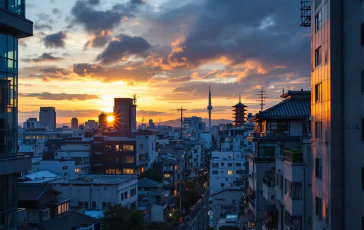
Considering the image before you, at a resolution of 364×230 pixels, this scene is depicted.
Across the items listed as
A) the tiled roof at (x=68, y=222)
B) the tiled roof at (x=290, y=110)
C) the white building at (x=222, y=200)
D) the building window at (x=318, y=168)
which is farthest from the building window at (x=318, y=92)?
the white building at (x=222, y=200)

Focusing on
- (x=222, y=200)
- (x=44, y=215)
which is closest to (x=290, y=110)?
(x=44, y=215)

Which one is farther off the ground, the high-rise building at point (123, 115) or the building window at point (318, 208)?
the high-rise building at point (123, 115)

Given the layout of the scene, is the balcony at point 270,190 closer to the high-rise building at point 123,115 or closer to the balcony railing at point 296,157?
the balcony railing at point 296,157

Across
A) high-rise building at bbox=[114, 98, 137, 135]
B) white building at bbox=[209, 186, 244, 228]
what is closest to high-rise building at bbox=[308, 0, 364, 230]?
white building at bbox=[209, 186, 244, 228]

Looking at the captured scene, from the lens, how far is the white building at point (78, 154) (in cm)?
7869

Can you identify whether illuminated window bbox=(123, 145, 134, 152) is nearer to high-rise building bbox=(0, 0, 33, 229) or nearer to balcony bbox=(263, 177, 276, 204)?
balcony bbox=(263, 177, 276, 204)

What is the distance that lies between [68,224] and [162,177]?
5009cm

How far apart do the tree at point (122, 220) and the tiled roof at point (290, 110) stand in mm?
15304

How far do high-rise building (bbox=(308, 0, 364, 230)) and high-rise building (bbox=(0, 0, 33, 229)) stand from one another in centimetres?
1311

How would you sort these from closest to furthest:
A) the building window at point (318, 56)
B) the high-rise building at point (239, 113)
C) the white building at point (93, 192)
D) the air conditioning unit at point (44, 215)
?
the building window at point (318, 56) → the air conditioning unit at point (44, 215) → the white building at point (93, 192) → the high-rise building at point (239, 113)

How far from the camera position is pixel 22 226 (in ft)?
99.9

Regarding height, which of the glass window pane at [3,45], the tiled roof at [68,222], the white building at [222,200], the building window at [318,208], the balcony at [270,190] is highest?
the glass window pane at [3,45]

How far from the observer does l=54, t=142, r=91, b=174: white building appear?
7869cm

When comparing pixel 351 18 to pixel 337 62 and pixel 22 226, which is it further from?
pixel 22 226
